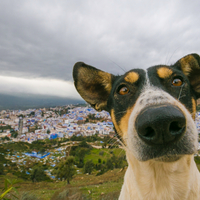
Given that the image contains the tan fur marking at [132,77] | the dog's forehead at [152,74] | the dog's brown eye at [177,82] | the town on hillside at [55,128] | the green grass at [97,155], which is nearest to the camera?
the dog's brown eye at [177,82]

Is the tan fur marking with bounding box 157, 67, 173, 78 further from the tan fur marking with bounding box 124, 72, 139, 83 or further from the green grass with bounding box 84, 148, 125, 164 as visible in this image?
the green grass with bounding box 84, 148, 125, 164

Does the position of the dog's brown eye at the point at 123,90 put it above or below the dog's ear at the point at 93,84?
below

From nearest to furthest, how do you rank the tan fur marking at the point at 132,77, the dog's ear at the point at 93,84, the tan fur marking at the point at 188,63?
the tan fur marking at the point at 132,77 → the tan fur marking at the point at 188,63 → the dog's ear at the point at 93,84

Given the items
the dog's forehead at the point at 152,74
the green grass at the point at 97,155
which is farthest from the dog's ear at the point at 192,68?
the green grass at the point at 97,155

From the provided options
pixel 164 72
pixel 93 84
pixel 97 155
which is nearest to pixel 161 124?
pixel 164 72

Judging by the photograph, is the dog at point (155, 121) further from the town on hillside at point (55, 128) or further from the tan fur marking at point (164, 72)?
the town on hillside at point (55, 128)

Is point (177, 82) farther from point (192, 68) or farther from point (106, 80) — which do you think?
point (106, 80)

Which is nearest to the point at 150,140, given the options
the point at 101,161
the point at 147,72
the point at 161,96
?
the point at 161,96
